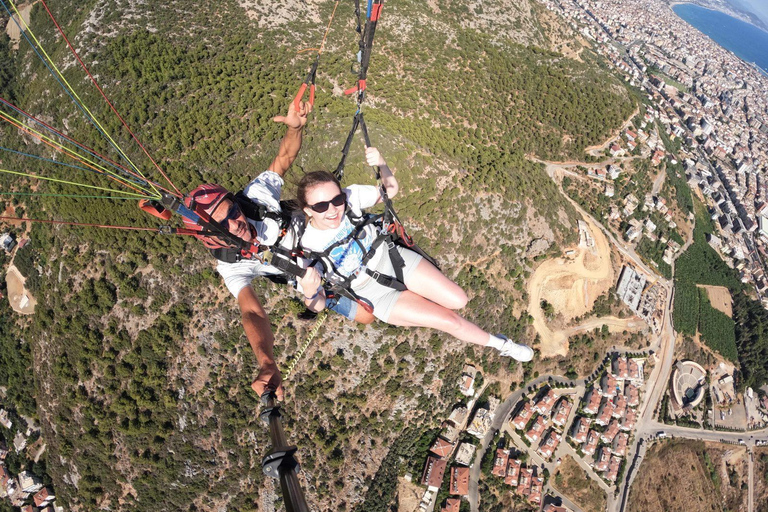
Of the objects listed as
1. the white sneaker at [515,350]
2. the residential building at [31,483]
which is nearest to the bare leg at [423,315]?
the white sneaker at [515,350]

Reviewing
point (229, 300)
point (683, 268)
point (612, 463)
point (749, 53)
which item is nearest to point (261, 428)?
point (229, 300)

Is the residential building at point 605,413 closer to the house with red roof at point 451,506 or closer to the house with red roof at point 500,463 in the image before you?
the house with red roof at point 500,463

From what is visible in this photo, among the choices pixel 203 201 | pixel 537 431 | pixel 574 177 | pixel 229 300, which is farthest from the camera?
pixel 574 177

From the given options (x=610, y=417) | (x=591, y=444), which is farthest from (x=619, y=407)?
(x=591, y=444)

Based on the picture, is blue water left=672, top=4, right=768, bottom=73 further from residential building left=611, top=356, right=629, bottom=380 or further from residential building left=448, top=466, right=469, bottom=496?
residential building left=448, top=466, right=469, bottom=496

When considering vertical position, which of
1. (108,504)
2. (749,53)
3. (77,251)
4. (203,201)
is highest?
(749,53)

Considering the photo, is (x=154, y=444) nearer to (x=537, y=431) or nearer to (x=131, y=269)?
(x=131, y=269)

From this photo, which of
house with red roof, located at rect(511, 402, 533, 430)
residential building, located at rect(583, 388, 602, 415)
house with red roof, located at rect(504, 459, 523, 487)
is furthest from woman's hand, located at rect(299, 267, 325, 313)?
residential building, located at rect(583, 388, 602, 415)
